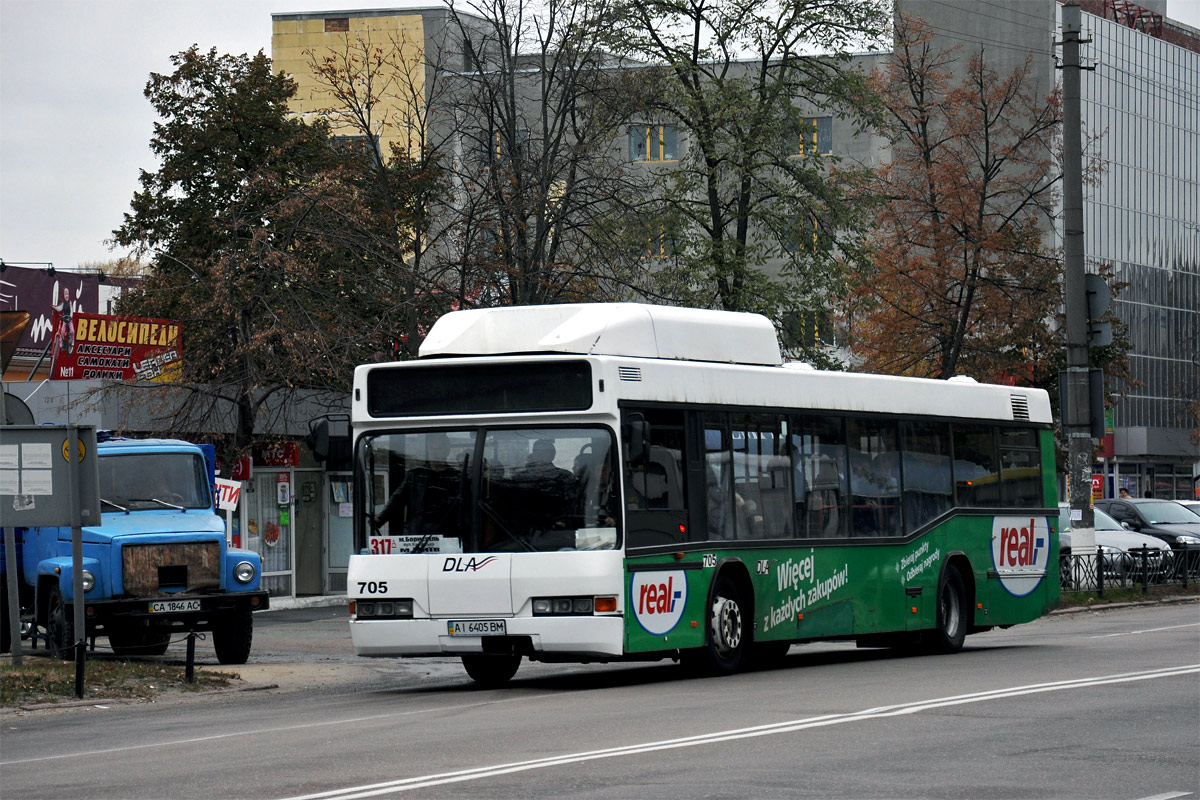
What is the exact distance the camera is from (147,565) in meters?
21.4

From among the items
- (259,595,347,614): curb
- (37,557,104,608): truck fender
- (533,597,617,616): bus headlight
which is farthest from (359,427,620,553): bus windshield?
(259,595,347,614): curb

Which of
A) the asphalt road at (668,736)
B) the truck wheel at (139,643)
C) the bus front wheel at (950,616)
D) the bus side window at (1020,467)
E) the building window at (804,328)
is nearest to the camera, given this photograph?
the asphalt road at (668,736)

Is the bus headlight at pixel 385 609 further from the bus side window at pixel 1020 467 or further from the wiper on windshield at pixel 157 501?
the bus side window at pixel 1020 467

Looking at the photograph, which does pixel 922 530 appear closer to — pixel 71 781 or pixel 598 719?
pixel 598 719

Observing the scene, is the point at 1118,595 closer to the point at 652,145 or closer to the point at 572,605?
the point at 572,605

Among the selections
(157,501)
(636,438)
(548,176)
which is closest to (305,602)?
(548,176)

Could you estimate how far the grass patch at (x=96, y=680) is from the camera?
17344 millimetres

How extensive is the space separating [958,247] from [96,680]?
3022cm

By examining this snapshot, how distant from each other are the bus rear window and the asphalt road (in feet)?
8.12

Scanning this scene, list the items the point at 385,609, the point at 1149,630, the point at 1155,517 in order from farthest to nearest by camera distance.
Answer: the point at 1155,517, the point at 1149,630, the point at 385,609

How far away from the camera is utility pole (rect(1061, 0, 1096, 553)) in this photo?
30.8 m

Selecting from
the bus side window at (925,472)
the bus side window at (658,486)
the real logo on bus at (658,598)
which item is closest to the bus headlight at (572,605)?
the real logo on bus at (658,598)

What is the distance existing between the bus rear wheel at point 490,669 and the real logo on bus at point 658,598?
6.05 feet

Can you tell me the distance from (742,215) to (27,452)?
63.0 ft
